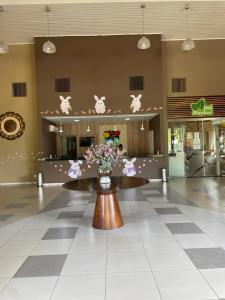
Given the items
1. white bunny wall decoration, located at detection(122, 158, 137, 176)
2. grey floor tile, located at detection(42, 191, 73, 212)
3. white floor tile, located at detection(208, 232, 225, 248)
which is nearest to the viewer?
white floor tile, located at detection(208, 232, 225, 248)

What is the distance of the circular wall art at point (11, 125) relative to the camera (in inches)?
434

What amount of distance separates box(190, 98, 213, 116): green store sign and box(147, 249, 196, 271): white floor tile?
8285mm

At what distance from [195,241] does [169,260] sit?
2.56ft

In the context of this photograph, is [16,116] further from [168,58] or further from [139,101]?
[168,58]

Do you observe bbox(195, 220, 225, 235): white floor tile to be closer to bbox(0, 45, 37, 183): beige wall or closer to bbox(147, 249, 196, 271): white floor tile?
bbox(147, 249, 196, 271): white floor tile

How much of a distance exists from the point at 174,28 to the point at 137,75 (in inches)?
79.9

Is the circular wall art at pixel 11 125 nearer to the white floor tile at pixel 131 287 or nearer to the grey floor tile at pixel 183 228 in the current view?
the grey floor tile at pixel 183 228

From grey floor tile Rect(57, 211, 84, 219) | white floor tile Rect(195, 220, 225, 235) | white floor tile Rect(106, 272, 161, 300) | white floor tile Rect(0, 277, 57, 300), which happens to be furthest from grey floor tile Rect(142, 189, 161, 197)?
white floor tile Rect(0, 277, 57, 300)

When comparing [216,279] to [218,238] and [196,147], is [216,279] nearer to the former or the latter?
[218,238]

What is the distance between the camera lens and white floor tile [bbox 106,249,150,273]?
3.11 meters

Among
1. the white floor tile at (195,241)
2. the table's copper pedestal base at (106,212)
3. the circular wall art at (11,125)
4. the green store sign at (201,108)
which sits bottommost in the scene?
the white floor tile at (195,241)

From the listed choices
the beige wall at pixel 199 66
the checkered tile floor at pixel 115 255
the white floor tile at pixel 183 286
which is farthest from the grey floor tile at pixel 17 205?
the beige wall at pixel 199 66

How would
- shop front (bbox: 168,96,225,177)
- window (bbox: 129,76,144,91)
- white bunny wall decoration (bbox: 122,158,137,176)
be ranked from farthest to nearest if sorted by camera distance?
shop front (bbox: 168,96,225,177) < window (bbox: 129,76,144,91) < white bunny wall decoration (bbox: 122,158,137,176)

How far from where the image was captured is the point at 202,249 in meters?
3.62
